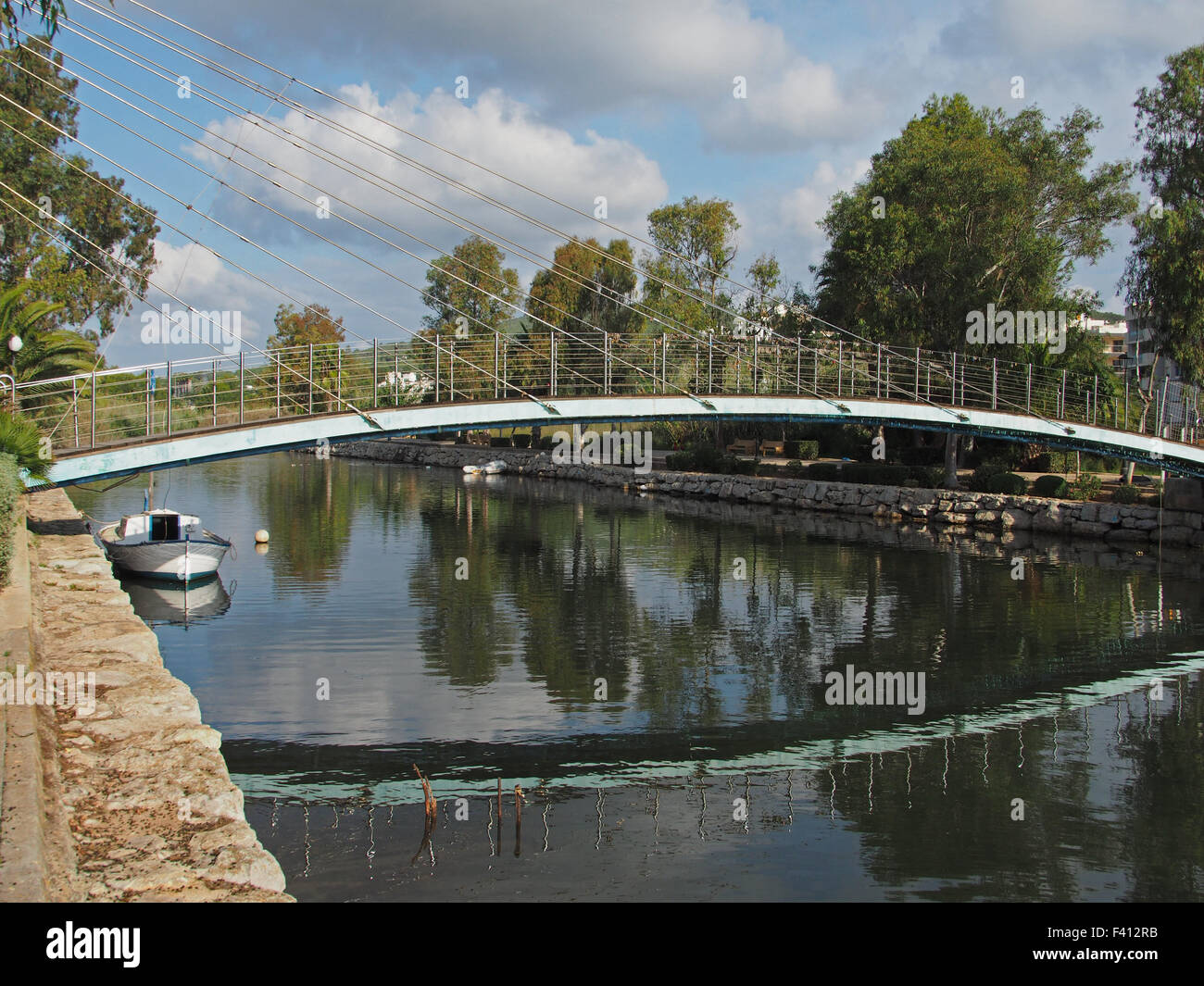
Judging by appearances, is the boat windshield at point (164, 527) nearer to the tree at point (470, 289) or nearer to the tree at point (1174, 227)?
the tree at point (1174, 227)

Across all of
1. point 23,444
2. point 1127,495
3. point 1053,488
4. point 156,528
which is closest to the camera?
point 23,444

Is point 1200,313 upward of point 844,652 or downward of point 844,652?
upward

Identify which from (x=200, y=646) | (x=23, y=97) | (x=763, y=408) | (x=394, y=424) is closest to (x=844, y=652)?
(x=763, y=408)

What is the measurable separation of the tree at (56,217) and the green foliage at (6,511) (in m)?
32.7

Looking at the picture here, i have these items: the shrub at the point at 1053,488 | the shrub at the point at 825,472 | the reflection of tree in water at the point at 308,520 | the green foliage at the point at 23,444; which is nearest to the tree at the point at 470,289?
the reflection of tree in water at the point at 308,520

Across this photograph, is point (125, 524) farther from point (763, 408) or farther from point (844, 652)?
point (844, 652)

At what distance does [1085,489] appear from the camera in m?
33.3

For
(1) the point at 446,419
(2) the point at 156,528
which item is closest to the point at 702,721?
(1) the point at 446,419

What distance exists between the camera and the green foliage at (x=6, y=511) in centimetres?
1072

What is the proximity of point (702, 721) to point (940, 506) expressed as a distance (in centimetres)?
2483

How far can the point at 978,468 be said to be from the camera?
37062 millimetres

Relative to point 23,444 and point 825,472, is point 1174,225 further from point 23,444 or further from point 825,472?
point 23,444

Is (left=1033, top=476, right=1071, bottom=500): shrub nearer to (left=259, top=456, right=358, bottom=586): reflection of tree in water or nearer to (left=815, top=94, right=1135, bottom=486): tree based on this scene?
(left=815, top=94, right=1135, bottom=486): tree
